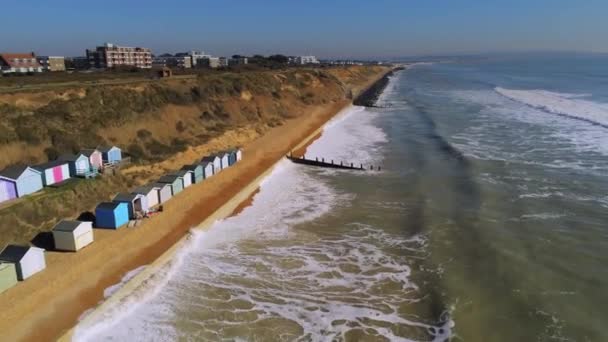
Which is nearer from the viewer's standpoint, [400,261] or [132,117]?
[400,261]

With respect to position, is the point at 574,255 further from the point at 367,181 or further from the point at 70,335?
the point at 70,335

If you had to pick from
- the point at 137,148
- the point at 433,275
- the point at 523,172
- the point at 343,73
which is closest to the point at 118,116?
the point at 137,148

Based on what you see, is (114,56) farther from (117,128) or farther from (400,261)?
(400,261)

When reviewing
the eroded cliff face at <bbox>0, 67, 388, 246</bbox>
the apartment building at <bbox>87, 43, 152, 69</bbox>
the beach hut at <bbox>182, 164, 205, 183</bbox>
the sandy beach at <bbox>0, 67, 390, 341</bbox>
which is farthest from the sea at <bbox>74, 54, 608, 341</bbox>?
the apartment building at <bbox>87, 43, 152, 69</bbox>

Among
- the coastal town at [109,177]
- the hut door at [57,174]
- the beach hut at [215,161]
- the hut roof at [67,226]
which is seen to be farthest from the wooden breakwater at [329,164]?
the hut roof at [67,226]

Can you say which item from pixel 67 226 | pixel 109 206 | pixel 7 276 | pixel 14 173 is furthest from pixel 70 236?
pixel 14 173

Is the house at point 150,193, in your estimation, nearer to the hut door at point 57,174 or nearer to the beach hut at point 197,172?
the beach hut at point 197,172

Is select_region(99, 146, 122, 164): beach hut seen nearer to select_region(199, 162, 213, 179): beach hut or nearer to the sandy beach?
select_region(199, 162, 213, 179): beach hut
